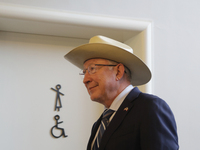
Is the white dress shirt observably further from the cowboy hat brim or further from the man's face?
the cowboy hat brim

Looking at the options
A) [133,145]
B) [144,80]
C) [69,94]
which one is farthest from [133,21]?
[133,145]

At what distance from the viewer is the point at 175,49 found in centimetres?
217

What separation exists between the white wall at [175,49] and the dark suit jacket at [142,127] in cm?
81

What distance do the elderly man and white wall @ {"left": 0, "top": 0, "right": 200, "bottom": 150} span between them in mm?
523

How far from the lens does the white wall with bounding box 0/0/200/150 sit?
2076 millimetres

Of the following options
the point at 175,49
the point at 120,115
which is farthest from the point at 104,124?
the point at 175,49

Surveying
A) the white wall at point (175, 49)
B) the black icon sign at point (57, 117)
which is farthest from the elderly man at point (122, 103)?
the black icon sign at point (57, 117)

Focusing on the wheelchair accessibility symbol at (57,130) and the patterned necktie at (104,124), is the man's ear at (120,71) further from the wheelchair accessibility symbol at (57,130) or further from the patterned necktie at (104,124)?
the wheelchair accessibility symbol at (57,130)

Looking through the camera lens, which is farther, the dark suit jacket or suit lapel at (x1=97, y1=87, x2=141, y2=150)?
suit lapel at (x1=97, y1=87, x2=141, y2=150)

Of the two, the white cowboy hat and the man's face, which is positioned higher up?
the white cowboy hat

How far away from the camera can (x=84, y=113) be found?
234 cm

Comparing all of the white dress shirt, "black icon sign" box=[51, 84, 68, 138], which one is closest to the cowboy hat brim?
the white dress shirt

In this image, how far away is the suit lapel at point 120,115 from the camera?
1303mm

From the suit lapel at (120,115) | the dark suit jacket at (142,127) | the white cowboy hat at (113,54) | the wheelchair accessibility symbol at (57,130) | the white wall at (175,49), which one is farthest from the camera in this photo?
the wheelchair accessibility symbol at (57,130)
